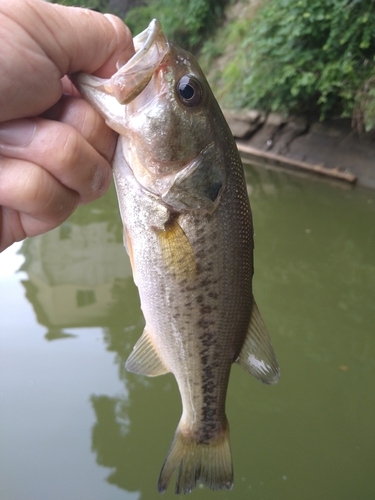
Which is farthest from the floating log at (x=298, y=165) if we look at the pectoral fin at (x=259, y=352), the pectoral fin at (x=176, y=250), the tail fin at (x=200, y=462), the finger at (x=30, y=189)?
the finger at (x=30, y=189)

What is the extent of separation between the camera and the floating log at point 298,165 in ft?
22.2

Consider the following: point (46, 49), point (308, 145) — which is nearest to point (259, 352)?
point (46, 49)

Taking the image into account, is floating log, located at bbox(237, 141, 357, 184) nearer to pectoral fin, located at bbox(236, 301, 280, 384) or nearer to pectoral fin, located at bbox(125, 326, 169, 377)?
pectoral fin, located at bbox(236, 301, 280, 384)

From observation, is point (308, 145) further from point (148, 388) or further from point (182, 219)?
point (182, 219)

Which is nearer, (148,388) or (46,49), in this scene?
(46,49)

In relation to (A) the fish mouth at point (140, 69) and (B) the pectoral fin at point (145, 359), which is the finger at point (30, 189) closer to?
(A) the fish mouth at point (140, 69)

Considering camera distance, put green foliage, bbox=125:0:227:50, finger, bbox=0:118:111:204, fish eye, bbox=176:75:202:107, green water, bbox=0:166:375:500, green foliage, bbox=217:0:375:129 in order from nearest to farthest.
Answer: finger, bbox=0:118:111:204, fish eye, bbox=176:75:202:107, green water, bbox=0:166:375:500, green foliage, bbox=217:0:375:129, green foliage, bbox=125:0:227:50

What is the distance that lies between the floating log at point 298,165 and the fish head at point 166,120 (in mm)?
5979

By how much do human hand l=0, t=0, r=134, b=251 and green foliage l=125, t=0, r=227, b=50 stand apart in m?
13.5

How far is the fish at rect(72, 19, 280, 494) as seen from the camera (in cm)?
122

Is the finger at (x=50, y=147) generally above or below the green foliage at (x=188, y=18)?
above

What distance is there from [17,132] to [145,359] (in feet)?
3.01

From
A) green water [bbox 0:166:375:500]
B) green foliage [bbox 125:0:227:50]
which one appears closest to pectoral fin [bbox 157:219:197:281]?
green water [bbox 0:166:375:500]

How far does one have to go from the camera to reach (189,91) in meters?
1.26
